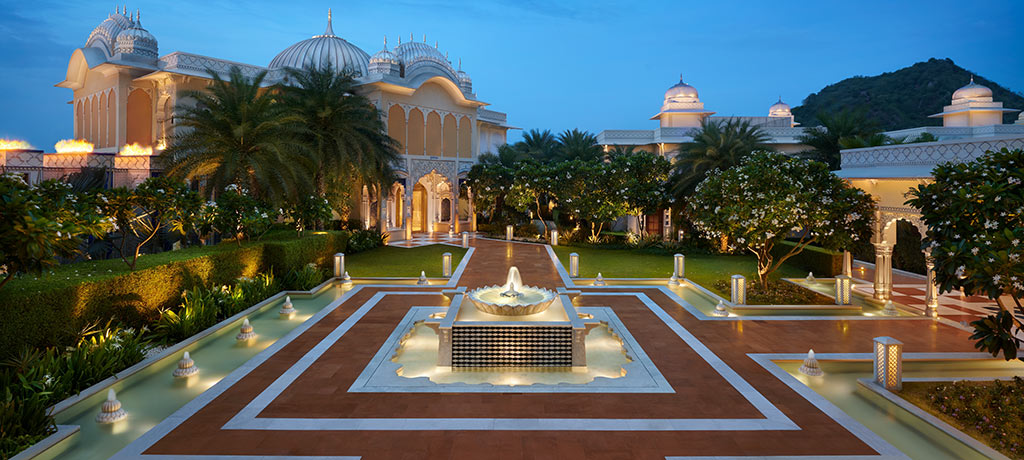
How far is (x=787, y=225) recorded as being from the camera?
502 inches

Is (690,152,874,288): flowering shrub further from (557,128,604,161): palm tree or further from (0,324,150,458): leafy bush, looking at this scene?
(557,128,604,161): palm tree

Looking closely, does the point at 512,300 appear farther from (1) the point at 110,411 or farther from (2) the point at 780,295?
(2) the point at 780,295

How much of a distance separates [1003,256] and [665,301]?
822 centimetres

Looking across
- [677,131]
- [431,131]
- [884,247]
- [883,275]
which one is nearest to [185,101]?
[431,131]

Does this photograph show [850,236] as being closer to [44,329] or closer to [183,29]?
[44,329]

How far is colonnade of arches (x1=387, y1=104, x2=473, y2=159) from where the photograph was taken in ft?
88.8

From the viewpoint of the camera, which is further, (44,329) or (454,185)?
(454,185)

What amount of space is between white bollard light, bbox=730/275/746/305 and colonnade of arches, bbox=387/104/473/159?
57.9 feet

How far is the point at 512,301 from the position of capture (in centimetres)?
984

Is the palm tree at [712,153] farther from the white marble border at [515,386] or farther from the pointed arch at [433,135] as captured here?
the white marble border at [515,386]

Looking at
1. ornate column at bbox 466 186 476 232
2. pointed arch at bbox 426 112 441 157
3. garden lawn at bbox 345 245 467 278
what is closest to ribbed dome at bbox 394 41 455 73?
pointed arch at bbox 426 112 441 157

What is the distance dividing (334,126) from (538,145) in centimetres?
1920

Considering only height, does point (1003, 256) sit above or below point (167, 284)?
above

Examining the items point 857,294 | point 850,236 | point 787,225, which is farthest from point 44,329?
point 857,294
